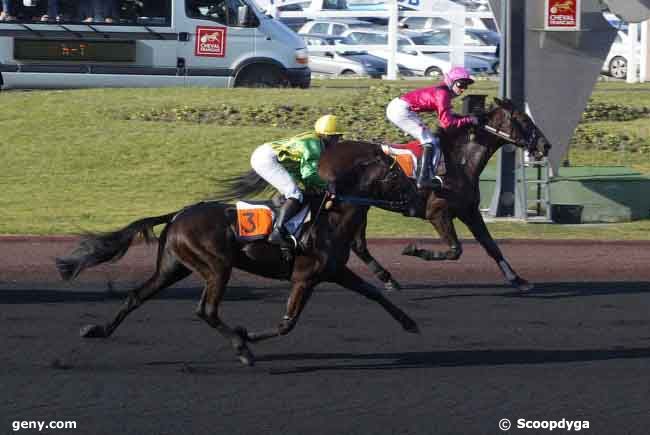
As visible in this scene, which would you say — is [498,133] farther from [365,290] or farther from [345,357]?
[345,357]

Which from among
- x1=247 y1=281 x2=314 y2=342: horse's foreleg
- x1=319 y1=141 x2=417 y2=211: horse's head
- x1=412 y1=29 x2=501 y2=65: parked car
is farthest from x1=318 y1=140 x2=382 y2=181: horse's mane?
x1=412 y1=29 x2=501 y2=65: parked car

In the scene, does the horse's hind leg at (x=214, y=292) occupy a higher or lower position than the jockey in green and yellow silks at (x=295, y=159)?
lower

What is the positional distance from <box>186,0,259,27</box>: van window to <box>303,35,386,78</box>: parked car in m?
9.45

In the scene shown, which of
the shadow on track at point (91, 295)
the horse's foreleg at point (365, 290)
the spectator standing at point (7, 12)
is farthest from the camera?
the spectator standing at point (7, 12)

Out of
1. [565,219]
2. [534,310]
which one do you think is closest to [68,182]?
[565,219]

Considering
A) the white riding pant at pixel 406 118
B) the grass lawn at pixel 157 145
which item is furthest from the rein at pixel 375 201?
the grass lawn at pixel 157 145

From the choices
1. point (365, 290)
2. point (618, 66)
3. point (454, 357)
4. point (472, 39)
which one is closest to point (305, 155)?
point (365, 290)

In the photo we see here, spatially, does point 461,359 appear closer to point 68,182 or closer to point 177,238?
point 177,238

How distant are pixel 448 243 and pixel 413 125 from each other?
1.33 m

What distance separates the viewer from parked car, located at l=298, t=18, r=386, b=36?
38875 millimetres

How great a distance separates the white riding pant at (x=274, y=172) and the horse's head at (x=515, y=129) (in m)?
3.56

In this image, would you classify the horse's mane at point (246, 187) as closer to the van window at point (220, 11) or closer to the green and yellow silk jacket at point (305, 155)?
the green and yellow silk jacket at point (305, 155)

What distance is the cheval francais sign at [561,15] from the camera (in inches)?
648

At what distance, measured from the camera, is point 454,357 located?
9469mm
